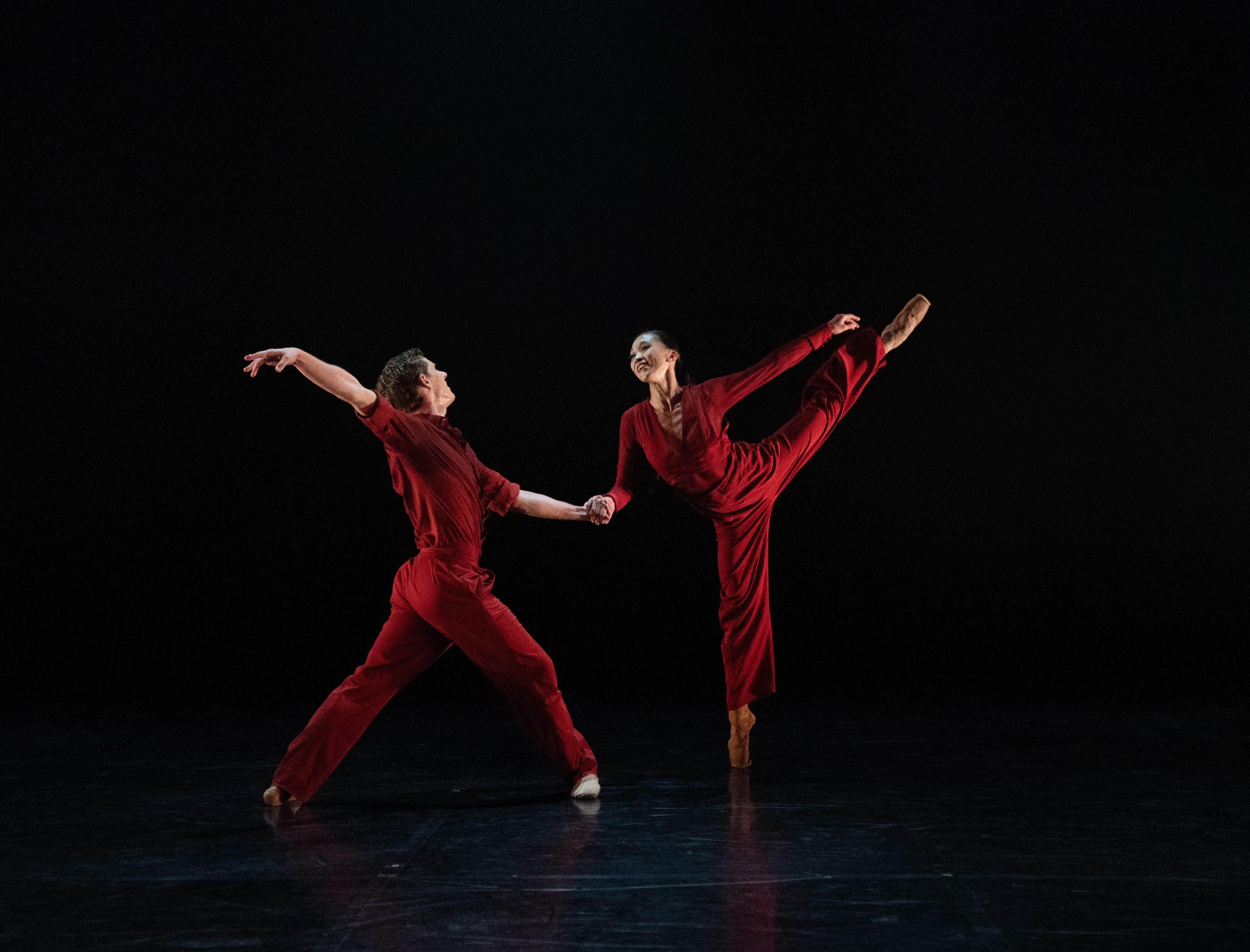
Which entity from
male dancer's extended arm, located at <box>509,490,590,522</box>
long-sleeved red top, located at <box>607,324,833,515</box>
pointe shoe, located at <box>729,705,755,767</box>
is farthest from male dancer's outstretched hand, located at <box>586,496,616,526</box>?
pointe shoe, located at <box>729,705,755,767</box>

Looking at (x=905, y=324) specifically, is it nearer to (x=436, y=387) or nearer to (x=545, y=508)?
(x=545, y=508)

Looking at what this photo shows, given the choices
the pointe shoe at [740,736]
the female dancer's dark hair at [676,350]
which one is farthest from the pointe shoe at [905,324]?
the pointe shoe at [740,736]

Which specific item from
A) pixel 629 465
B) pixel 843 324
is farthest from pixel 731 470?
pixel 843 324

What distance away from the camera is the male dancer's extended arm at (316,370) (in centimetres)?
234

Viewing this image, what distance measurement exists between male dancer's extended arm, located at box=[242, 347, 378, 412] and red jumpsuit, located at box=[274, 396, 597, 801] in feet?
0.65

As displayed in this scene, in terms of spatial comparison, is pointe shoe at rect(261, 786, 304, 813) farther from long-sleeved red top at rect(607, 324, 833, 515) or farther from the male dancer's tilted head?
long-sleeved red top at rect(607, 324, 833, 515)

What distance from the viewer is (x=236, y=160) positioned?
204 inches

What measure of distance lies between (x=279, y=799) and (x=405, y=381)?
1.14 metres

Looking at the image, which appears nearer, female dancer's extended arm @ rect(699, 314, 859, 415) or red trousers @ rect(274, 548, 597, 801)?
red trousers @ rect(274, 548, 597, 801)

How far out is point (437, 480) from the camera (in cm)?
270

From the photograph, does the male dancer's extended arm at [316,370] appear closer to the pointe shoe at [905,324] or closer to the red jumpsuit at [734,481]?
the red jumpsuit at [734,481]

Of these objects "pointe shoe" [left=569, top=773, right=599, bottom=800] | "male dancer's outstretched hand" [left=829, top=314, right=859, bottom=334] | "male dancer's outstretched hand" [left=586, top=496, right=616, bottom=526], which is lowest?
"pointe shoe" [left=569, top=773, right=599, bottom=800]

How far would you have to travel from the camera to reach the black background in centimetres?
512

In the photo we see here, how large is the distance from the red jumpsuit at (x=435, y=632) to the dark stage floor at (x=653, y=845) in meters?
0.17
